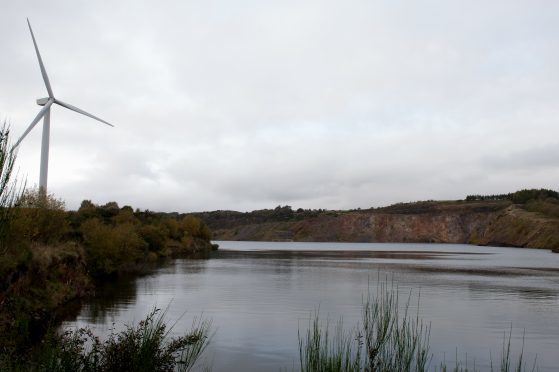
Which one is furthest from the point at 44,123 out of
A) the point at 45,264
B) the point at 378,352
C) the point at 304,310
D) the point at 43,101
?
the point at 378,352

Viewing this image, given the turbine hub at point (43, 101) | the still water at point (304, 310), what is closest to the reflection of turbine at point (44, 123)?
the turbine hub at point (43, 101)

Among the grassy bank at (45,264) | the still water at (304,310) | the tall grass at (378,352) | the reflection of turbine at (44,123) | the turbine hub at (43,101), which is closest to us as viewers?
the tall grass at (378,352)

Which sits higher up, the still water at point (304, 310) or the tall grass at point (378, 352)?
the tall grass at point (378, 352)

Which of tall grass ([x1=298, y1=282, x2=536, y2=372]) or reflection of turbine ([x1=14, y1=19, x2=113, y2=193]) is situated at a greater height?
reflection of turbine ([x1=14, y1=19, x2=113, y2=193])

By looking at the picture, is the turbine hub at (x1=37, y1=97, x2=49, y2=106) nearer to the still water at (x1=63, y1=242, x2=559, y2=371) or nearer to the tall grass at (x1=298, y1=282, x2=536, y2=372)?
the still water at (x1=63, y1=242, x2=559, y2=371)

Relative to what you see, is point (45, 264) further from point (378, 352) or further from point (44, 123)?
point (44, 123)

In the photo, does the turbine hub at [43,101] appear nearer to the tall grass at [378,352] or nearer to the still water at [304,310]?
the still water at [304,310]

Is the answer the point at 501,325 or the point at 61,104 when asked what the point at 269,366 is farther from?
the point at 61,104

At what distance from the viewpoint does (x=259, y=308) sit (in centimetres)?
3747

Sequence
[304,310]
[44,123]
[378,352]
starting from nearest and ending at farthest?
1. [378,352]
2. [304,310]
3. [44,123]

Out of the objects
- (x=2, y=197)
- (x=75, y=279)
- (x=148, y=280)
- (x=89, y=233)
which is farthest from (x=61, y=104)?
(x=2, y=197)

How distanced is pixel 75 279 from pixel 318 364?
110ft

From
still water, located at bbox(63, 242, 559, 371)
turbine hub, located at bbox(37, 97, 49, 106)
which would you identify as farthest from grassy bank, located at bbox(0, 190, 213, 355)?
turbine hub, located at bbox(37, 97, 49, 106)

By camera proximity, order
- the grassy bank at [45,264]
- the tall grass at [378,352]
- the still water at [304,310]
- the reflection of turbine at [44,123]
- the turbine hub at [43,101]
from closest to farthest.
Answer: the tall grass at [378,352]
the grassy bank at [45,264]
the still water at [304,310]
the reflection of turbine at [44,123]
the turbine hub at [43,101]
